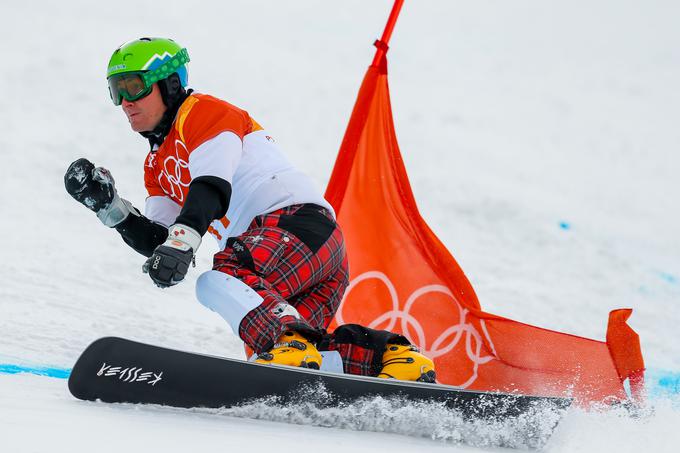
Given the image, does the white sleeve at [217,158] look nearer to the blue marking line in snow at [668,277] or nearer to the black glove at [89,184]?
the black glove at [89,184]

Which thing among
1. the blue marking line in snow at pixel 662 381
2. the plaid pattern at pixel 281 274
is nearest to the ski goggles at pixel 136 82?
the plaid pattern at pixel 281 274

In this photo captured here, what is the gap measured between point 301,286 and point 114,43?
9.31 meters

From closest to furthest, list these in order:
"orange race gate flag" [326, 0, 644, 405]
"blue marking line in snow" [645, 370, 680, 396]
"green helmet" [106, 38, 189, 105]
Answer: "green helmet" [106, 38, 189, 105] < "orange race gate flag" [326, 0, 644, 405] < "blue marking line in snow" [645, 370, 680, 396]

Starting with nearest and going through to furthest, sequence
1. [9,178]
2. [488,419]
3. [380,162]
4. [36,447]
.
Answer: [36,447], [488,419], [380,162], [9,178]

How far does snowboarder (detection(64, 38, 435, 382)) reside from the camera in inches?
115

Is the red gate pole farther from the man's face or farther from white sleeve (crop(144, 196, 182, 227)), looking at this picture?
the man's face

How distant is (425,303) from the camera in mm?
4367

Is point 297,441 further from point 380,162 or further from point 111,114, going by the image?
point 111,114

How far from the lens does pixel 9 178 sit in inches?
289

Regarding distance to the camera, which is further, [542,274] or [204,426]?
[542,274]

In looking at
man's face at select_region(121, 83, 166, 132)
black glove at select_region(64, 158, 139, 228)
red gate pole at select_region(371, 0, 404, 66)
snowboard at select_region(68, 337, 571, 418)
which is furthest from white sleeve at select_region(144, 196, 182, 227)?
red gate pole at select_region(371, 0, 404, 66)

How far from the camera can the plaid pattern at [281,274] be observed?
114 inches

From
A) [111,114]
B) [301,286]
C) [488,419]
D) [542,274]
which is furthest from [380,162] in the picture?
[111,114]

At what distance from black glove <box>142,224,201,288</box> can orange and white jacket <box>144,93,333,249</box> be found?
0.93 ft
